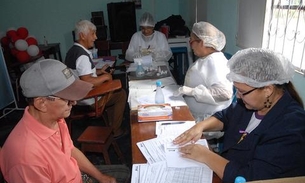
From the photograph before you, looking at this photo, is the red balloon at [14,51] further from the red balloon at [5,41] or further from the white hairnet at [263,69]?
the white hairnet at [263,69]

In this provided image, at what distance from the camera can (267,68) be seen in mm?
1017

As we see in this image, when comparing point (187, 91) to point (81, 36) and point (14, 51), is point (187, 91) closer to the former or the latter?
point (81, 36)

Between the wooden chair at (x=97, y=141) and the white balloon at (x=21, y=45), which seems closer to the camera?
the wooden chair at (x=97, y=141)

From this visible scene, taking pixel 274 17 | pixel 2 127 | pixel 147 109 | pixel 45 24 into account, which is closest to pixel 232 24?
pixel 274 17

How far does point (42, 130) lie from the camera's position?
998 mm

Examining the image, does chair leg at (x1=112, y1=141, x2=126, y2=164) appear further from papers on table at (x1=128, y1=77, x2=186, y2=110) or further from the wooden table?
the wooden table

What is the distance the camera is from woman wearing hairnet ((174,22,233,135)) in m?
1.79

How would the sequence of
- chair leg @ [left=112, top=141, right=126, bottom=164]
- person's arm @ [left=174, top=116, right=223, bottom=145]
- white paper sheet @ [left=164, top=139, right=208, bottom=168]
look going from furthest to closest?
chair leg @ [left=112, top=141, right=126, bottom=164]
person's arm @ [left=174, top=116, right=223, bottom=145]
white paper sheet @ [left=164, top=139, right=208, bottom=168]

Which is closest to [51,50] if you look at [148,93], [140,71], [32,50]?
[32,50]

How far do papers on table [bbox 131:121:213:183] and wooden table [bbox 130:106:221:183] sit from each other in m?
0.03

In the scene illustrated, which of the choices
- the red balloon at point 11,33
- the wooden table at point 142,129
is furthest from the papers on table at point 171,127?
the red balloon at point 11,33

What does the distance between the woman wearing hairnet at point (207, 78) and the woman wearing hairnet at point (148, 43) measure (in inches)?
58.9

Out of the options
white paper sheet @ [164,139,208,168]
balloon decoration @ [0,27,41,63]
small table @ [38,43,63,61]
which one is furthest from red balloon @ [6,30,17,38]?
white paper sheet @ [164,139,208,168]

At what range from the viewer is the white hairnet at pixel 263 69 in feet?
3.32
